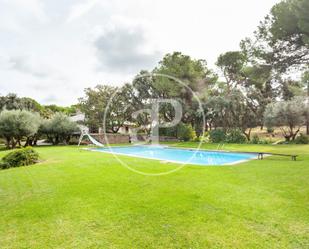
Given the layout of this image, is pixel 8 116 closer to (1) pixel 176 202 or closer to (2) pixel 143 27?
(2) pixel 143 27

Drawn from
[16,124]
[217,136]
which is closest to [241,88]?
[217,136]

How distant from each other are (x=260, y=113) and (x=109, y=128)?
17.0m

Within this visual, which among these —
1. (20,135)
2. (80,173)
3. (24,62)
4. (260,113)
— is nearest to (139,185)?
(80,173)

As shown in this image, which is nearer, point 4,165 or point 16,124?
point 4,165

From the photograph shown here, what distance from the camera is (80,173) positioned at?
23.3 ft

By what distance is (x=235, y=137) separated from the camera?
19172mm

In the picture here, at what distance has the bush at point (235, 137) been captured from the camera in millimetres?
18906

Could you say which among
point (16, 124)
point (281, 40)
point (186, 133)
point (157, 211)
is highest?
point (281, 40)

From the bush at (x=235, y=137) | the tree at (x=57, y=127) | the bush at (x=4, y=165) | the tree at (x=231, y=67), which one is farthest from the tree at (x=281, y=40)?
the tree at (x=57, y=127)

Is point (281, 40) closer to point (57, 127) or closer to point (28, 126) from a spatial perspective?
point (28, 126)

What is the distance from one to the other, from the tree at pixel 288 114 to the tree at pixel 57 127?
736 inches

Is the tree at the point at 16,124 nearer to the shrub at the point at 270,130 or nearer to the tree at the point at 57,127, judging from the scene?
the tree at the point at 57,127

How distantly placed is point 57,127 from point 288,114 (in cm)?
2085

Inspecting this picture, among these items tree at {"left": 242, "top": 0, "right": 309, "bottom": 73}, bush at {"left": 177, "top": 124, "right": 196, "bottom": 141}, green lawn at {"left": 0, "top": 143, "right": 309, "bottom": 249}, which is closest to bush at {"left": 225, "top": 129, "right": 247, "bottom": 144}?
bush at {"left": 177, "top": 124, "right": 196, "bottom": 141}
